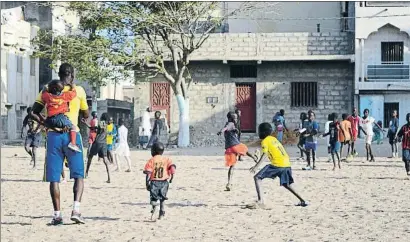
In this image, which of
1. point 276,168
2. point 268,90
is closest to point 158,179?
point 276,168

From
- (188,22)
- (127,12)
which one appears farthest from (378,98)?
(127,12)

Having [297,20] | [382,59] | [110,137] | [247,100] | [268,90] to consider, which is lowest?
[110,137]

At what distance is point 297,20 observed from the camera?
128ft

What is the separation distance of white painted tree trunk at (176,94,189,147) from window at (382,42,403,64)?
9.61m

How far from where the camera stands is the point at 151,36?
108 ft

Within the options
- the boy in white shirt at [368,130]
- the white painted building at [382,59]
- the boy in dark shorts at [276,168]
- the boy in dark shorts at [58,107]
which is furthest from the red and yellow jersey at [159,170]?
the white painted building at [382,59]

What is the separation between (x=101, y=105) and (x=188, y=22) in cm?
1235

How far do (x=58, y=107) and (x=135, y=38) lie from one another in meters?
22.7

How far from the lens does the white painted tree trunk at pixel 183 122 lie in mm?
32625

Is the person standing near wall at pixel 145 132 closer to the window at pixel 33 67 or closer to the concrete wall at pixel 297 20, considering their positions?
the concrete wall at pixel 297 20

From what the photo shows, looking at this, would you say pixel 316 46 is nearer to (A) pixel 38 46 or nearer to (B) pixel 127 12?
(B) pixel 127 12

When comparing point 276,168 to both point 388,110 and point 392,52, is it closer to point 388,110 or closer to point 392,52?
point 388,110

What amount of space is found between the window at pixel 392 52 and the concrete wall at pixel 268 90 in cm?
174

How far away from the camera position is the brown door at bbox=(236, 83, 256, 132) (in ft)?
116
